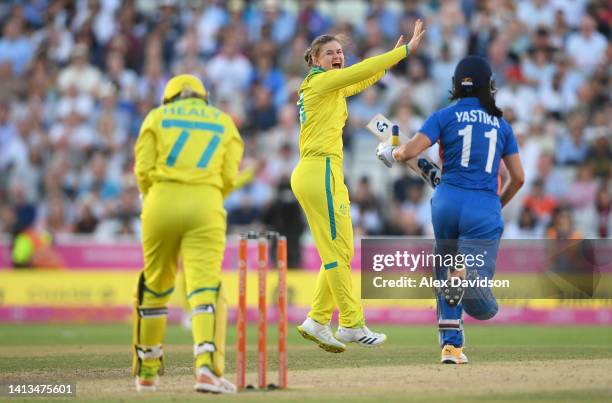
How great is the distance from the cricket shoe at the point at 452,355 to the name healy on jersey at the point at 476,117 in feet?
6.58

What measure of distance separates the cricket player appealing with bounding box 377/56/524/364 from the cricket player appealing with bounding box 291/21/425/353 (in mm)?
711

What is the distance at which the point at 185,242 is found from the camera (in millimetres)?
9812

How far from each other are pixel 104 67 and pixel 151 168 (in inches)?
608

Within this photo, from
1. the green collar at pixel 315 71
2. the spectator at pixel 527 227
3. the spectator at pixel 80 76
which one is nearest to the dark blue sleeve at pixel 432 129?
the green collar at pixel 315 71

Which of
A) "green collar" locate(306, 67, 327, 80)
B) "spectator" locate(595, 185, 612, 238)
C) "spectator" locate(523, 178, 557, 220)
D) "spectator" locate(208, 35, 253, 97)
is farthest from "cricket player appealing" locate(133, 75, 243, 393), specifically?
"spectator" locate(208, 35, 253, 97)

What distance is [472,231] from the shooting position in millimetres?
11352

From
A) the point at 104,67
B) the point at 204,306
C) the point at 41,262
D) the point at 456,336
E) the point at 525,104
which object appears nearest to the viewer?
the point at 204,306

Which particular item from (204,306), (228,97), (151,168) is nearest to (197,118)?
(151,168)

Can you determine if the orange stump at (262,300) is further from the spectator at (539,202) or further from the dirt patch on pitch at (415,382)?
the spectator at (539,202)

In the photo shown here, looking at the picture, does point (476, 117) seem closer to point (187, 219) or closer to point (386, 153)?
point (386, 153)

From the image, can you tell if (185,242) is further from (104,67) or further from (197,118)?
(104,67)

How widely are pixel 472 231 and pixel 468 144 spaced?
747 mm

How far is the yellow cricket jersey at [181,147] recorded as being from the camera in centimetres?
984

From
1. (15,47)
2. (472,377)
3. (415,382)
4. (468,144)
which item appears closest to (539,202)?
(468,144)
